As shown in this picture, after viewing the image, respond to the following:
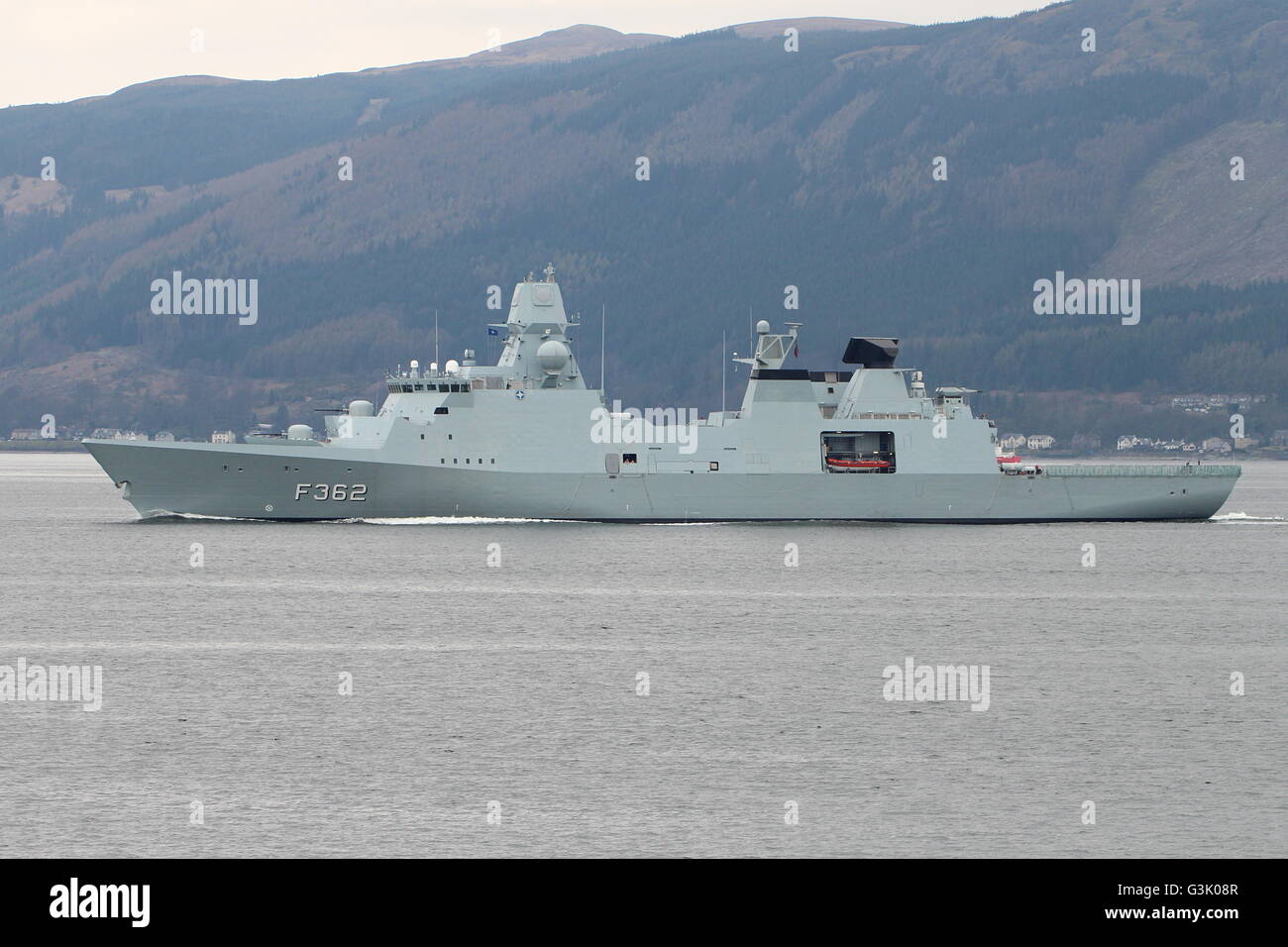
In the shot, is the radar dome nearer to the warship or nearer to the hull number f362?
the warship

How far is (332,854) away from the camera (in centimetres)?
1466

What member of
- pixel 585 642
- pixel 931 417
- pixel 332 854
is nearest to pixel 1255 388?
pixel 931 417

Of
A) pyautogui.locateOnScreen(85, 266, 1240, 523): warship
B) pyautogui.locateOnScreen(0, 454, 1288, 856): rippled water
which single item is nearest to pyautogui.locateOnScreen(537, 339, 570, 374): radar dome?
pyautogui.locateOnScreen(85, 266, 1240, 523): warship

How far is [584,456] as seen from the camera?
4441 cm

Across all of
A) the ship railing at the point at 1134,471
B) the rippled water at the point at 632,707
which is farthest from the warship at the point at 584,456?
the rippled water at the point at 632,707

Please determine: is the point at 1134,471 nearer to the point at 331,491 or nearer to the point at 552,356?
the point at 552,356

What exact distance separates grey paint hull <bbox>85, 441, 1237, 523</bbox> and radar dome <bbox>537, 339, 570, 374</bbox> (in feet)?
9.76

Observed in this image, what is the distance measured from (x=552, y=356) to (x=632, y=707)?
22.9 meters

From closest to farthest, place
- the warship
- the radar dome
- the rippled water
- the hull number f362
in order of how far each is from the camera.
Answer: the rippled water
the warship
the hull number f362
the radar dome

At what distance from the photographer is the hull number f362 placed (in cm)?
4375

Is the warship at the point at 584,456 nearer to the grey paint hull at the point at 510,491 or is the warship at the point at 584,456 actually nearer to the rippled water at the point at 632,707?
the grey paint hull at the point at 510,491

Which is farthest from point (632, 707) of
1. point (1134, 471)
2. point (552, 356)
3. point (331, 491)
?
point (1134, 471)

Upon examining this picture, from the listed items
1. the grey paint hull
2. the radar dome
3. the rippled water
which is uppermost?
the radar dome
